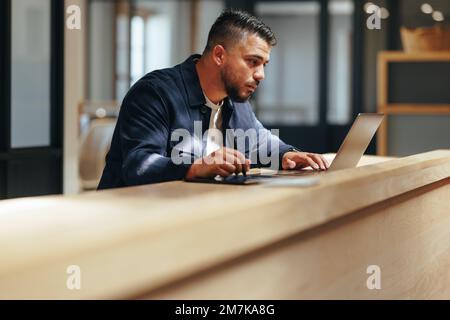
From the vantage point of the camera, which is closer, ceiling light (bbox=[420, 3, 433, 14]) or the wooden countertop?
the wooden countertop

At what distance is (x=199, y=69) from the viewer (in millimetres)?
2594

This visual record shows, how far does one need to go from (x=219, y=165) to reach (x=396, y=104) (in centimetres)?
393

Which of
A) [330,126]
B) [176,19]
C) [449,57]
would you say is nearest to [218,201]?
[449,57]

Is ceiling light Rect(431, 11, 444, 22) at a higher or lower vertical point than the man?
higher

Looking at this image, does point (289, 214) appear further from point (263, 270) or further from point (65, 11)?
point (65, 11)

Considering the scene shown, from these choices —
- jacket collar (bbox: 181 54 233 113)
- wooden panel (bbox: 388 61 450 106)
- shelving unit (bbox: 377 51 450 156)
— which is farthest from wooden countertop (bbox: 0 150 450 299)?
wooden panel (bbox: 388 61 450 106)

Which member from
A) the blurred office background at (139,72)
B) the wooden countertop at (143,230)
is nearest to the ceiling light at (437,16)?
the blurred office background at (139,72)

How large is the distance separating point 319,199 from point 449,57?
14.3 feet

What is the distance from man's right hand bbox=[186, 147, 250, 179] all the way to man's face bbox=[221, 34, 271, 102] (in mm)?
752

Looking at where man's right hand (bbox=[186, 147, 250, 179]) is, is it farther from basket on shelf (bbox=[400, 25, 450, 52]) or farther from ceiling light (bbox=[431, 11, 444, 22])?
ceiling light (bbox=[431, 11, 444, 22])

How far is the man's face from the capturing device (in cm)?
256

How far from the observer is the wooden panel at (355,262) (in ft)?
4.13

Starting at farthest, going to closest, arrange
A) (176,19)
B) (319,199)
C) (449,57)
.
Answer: (176,19), (449,57), (319,199)

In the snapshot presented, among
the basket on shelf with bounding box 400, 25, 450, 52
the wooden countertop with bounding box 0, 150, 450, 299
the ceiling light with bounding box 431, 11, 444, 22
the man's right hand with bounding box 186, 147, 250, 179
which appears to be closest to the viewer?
the wooden countertop with bounding box 0, 150, 450, 299
